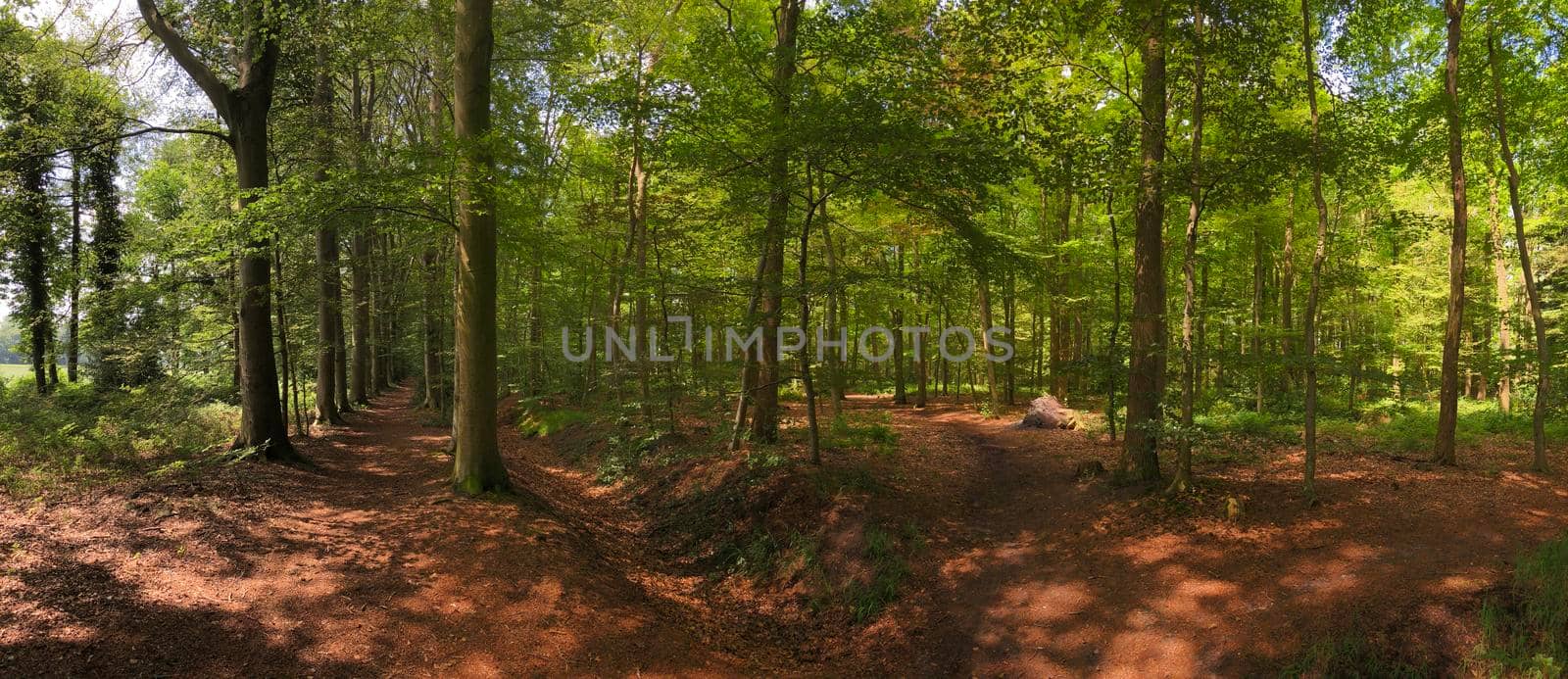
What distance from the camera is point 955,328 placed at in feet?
70.7

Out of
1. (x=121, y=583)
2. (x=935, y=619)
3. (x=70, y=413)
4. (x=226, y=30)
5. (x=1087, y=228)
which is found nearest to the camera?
(x=121, y=583)

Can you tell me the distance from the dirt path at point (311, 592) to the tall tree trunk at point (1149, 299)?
6.03 meters

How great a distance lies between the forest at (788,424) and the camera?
17.0 feet

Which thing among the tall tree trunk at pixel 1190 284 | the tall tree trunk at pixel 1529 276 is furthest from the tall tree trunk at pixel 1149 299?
the tall tree trunk at pixel 1529 276

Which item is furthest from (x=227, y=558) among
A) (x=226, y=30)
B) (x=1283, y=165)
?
(x=1283, y=165)

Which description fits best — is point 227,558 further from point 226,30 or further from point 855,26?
point 855,26

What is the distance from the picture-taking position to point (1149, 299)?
849 cm

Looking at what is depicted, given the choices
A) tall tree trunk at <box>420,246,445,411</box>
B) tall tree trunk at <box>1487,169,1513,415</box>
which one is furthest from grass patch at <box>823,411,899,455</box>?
tall tree trunk at <box>1487,169,1513,415</box>

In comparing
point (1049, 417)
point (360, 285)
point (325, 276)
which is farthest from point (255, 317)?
point (1049, 417)

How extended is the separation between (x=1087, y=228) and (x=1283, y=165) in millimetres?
14996

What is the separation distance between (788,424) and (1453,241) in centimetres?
1085

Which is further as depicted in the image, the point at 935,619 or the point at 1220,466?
the point at 1220,466

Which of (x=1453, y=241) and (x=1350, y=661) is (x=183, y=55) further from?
(x=1453, y=241)

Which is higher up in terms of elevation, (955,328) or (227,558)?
(955,328)
